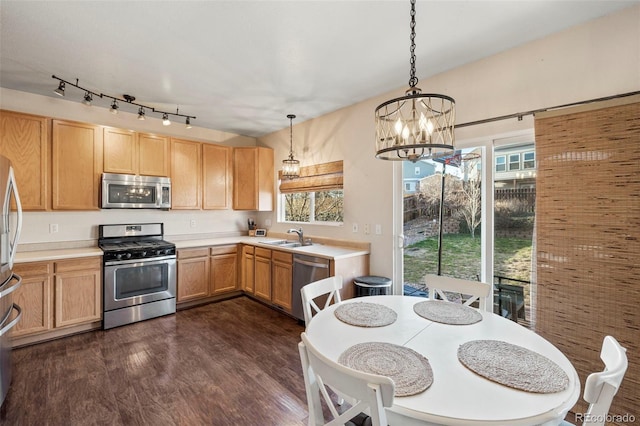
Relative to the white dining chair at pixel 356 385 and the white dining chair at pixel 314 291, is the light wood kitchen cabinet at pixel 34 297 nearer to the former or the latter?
the white dining chair at pixel 314 291

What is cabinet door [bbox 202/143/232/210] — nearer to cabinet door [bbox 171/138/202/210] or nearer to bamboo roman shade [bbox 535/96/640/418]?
cabinet door [bbox 171/138/202/210]

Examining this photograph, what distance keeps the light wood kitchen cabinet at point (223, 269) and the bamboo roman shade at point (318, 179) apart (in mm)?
1329

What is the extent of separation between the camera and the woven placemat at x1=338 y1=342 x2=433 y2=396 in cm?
106

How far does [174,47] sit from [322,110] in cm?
191

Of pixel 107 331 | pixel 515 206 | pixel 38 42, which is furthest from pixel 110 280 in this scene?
pixel 515 206

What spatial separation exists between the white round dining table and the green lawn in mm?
917

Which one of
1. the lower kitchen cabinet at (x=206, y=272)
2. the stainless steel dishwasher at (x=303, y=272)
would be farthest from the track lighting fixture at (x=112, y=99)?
the stainless steel dishwasher at (x=303, y=272)

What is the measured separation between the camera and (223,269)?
13.9ft

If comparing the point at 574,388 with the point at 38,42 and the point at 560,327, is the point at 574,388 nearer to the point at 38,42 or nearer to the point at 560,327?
the point at 560,327

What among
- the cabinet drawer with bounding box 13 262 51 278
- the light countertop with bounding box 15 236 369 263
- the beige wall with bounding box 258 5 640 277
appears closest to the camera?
the beige wall with bounding box 258 5 640 277

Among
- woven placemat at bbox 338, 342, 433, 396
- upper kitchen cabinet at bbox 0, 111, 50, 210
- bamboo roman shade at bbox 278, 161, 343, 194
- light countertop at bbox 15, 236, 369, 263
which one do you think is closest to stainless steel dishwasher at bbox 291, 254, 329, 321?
light countertop at bbox 15, 236, 369, 263

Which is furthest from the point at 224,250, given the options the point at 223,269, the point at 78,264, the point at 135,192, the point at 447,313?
the point at 447,313

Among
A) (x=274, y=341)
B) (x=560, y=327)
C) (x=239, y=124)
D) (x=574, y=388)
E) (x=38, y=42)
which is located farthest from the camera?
(x=239, y=124)

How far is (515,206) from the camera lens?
2.39 metres
